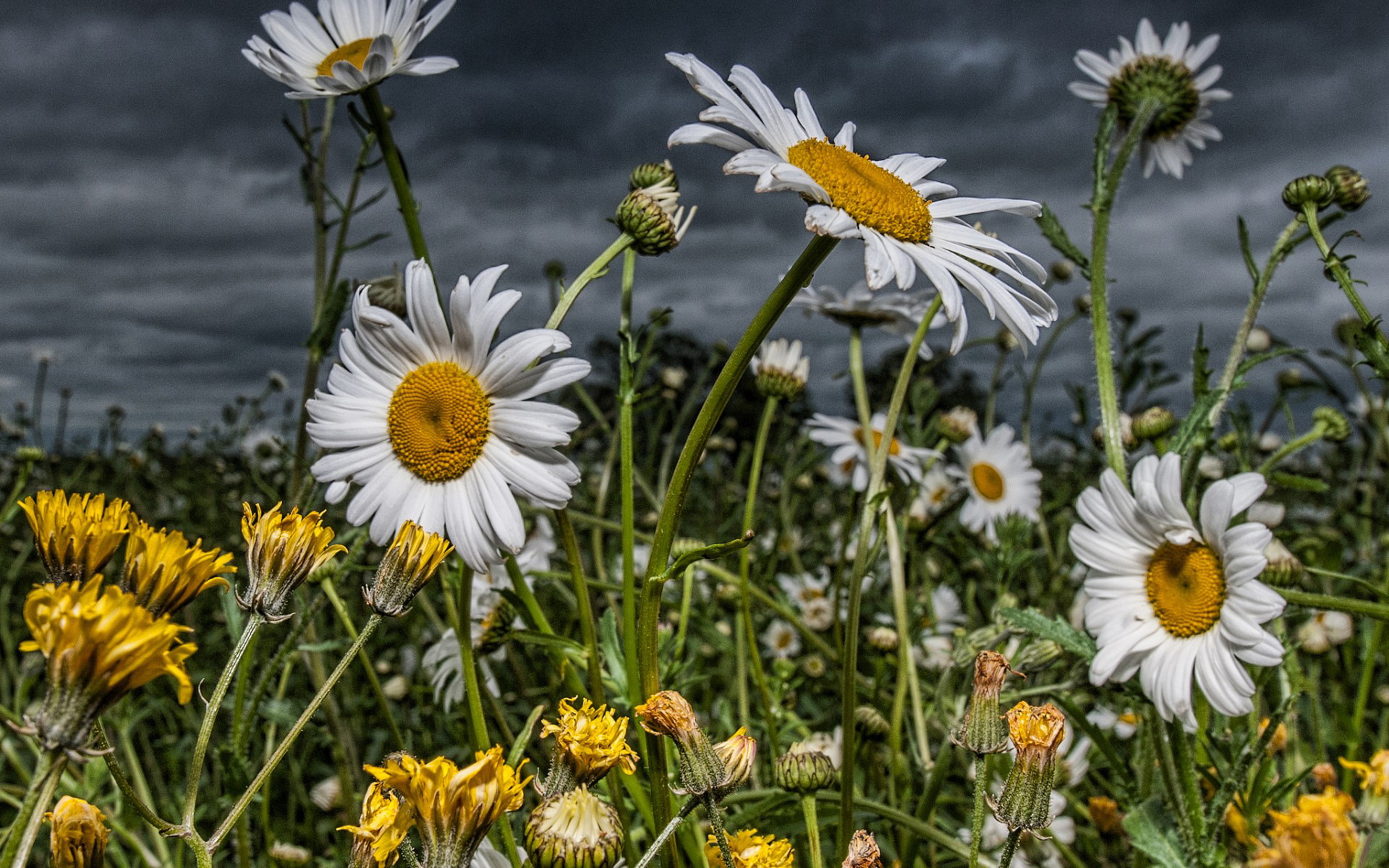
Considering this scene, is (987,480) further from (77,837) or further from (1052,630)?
(77,837)

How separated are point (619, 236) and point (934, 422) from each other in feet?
6.23

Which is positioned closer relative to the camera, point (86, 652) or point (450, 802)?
point (86, 652)

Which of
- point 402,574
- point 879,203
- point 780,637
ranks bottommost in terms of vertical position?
point 780,637

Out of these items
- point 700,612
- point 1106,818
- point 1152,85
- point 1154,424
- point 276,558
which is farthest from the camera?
point 700,612

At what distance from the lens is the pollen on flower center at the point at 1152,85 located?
206cm

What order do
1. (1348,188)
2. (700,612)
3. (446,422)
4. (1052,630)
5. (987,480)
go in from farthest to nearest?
(987,480), (700,612), (1348,188), (1052,630), (446,422)

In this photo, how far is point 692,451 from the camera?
2.75ft

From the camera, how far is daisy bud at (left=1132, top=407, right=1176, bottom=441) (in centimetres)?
221

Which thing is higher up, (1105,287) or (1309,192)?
(1309,192)

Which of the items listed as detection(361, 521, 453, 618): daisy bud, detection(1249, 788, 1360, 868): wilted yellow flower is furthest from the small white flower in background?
detection(1249, 788, 1360, 868): wilted yellow flower

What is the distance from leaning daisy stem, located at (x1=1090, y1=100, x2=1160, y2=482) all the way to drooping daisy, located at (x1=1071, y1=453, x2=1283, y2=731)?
81 millimetres

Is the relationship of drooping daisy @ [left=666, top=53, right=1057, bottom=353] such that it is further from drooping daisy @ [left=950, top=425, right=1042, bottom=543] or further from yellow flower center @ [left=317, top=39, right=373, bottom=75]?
drooping daisy @ [left=950, top=425, right=1042, bottom=543]

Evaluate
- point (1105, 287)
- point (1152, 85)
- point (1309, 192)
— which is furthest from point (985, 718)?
point (1152, 85)

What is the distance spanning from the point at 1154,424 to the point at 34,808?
2.23m
